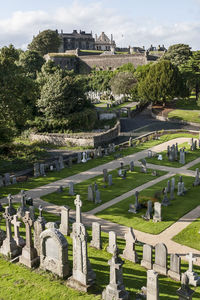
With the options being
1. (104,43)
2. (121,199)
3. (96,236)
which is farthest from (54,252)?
(104,43)

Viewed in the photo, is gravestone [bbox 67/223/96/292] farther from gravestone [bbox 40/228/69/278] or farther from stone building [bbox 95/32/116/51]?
stone building [bbox 95/32/116/51]

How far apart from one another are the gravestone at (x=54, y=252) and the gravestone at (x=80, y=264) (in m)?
0.55

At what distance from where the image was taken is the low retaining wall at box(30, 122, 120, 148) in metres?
36.3

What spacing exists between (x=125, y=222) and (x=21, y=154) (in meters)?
17.2

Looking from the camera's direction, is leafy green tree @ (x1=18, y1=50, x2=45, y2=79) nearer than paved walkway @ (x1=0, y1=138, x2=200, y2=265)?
No

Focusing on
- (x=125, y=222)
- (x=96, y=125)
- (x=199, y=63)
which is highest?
(x=199, y=63)

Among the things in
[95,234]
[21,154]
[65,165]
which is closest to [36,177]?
[65,165]

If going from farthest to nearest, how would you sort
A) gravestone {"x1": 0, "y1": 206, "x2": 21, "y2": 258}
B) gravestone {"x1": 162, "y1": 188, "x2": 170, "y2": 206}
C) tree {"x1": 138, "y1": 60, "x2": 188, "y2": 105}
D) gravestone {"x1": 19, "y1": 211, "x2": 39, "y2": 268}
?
tree {"x1": 138, "y1": 60, "x2": 188, "y2": 105}
gravestone {"x1": 162, "y1": 188, "x2": 170, "y2": 206}
gravestone {"x1": 0, "y1": 206, "x2": 21, "y2": 258}
gravestone {"x1": 19, "y1": 211, "x2": 39, "y2": 268}

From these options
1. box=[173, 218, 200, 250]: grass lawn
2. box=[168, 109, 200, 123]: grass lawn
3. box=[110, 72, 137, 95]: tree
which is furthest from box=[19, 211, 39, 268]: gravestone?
box=[110, 72, 137, 95]: tree

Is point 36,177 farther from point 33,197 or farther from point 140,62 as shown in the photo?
point 140,62

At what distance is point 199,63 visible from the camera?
199 feet

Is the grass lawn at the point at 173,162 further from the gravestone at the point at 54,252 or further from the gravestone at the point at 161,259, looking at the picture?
the gravestone at the point at 54,252

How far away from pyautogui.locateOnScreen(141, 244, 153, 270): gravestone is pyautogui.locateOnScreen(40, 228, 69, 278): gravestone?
10.7 ft

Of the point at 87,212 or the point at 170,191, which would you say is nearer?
the point at 87,212
